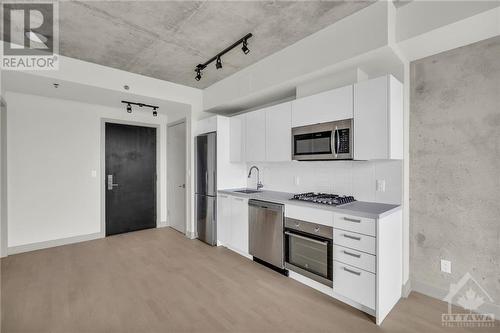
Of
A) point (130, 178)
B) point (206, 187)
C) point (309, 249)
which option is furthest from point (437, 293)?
point (130, 178)

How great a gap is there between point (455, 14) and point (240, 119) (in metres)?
2.74

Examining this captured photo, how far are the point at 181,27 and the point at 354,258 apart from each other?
288 cm

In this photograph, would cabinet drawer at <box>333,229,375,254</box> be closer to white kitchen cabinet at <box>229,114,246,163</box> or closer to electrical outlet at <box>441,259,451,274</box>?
electrical outlet at <box>441,259,451,274</box>

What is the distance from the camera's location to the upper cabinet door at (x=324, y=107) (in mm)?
2471

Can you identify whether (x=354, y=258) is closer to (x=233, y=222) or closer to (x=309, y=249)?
(x=309, y=249)

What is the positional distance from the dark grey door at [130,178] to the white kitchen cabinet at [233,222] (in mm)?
1983

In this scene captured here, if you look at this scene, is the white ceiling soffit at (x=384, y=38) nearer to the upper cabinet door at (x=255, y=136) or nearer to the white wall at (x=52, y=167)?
the upper cabinet door at (x=255, y=136)

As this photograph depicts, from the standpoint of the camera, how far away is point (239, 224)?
3.48 metres

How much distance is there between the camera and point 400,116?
2.41m

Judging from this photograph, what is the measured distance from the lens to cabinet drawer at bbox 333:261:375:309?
6.79ft

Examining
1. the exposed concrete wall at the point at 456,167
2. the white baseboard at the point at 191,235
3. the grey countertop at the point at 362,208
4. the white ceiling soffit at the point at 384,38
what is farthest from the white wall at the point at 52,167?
the exposed concrete wall at the point at 456,167

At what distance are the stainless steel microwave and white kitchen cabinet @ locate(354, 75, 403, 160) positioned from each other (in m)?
0.09

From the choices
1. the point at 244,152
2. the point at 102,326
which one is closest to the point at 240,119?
the point at 244,152

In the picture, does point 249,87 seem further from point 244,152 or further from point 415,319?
point 415,319
